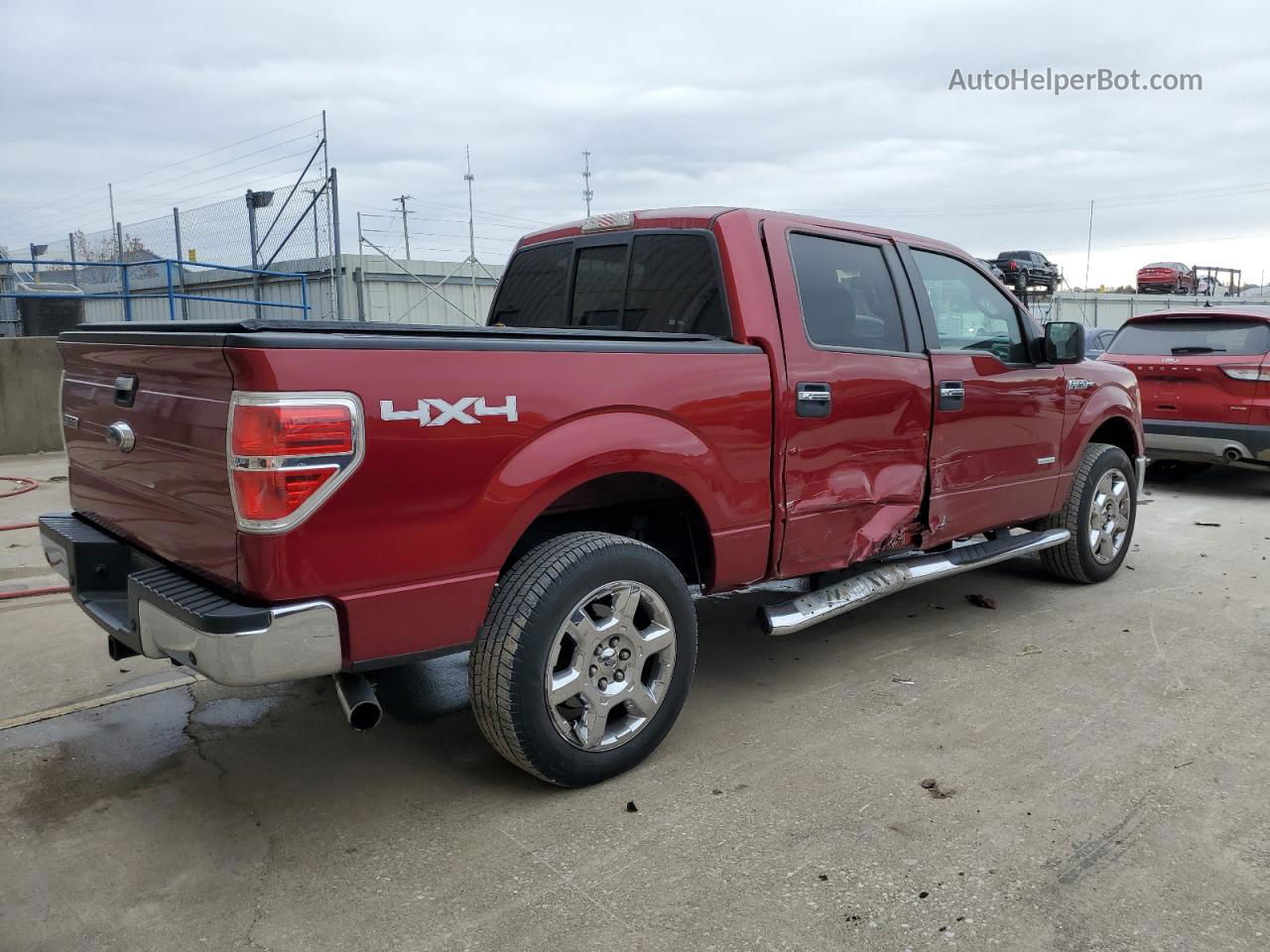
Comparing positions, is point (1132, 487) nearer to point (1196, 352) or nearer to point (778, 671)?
point (778, 671)

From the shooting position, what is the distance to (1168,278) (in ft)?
104

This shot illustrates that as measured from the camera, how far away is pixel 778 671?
14.6 feet

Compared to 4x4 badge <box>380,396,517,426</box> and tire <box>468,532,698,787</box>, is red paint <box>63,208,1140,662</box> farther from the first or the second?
tire <box>468,532,698,787</box>

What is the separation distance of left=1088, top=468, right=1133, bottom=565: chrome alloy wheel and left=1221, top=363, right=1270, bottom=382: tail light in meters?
3.48

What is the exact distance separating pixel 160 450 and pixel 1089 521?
491 cm

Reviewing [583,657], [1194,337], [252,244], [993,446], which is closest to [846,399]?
[993,446]

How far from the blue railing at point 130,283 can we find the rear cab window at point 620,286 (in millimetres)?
8485

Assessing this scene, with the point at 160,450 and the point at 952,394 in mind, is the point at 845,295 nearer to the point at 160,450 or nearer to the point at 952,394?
the point at 952,394

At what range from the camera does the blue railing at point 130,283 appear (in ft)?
39.5

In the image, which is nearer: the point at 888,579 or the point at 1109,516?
the point at 888,579

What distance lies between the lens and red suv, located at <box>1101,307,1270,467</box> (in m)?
8.59

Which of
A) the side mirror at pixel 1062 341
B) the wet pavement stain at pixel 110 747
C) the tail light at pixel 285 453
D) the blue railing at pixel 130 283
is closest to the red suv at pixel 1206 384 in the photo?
the side mirror at pixel 1062 341

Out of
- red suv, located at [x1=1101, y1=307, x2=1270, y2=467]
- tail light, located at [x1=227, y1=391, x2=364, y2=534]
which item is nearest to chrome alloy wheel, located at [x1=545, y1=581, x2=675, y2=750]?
tail light, located at [x1=227, y1=391, x2=364, y2=534]

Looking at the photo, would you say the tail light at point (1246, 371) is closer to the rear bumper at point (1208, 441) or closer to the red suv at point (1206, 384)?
the red suv at point (1206, 384)
